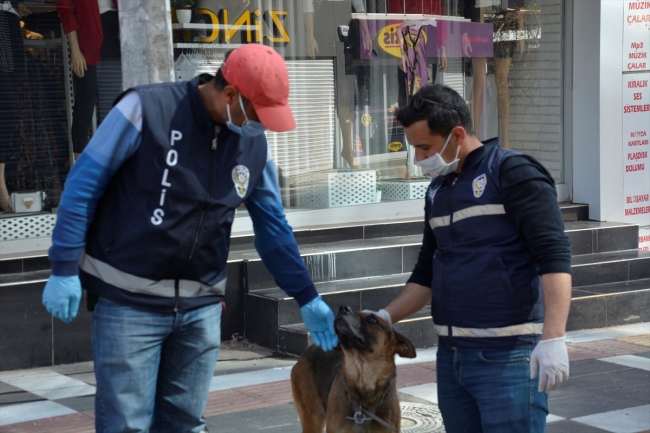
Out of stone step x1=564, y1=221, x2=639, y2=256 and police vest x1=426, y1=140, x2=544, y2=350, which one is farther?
stone step x1=564, y1=221, x2=639, y2=256

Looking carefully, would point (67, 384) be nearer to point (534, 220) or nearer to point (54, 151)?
point (54, 151)

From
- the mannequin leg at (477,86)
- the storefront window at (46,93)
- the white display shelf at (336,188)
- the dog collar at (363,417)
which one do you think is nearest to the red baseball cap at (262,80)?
the dog collar at (363,417)

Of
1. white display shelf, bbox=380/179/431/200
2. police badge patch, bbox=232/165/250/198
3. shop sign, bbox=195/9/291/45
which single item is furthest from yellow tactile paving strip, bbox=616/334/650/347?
police badge patch, bbox=232/165/250/198

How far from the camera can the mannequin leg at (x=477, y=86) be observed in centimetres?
1127

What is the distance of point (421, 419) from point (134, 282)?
10.2 ft

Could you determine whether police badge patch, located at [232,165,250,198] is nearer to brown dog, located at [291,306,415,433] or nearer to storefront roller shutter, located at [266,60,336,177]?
brown dog, located at [291,306,415,433]

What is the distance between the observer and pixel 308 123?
9930 mm

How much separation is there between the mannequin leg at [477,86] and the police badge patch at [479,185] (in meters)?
8.07

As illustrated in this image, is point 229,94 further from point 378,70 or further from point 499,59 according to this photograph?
point 499,59

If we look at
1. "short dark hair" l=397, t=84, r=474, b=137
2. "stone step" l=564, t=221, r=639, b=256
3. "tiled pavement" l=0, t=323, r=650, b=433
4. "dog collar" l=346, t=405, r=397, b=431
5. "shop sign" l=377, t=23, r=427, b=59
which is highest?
"shop sign" l=377, t=23, r=427, b=59

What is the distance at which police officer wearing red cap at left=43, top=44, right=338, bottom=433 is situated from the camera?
10.6 ft

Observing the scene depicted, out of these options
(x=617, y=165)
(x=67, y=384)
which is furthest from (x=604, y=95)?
(x=67, y=384)

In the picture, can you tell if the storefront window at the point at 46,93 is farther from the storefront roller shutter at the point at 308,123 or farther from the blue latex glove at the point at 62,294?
the blue latex glove at the point at 62,294

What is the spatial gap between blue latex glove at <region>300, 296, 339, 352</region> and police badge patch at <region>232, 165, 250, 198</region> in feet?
2.35
